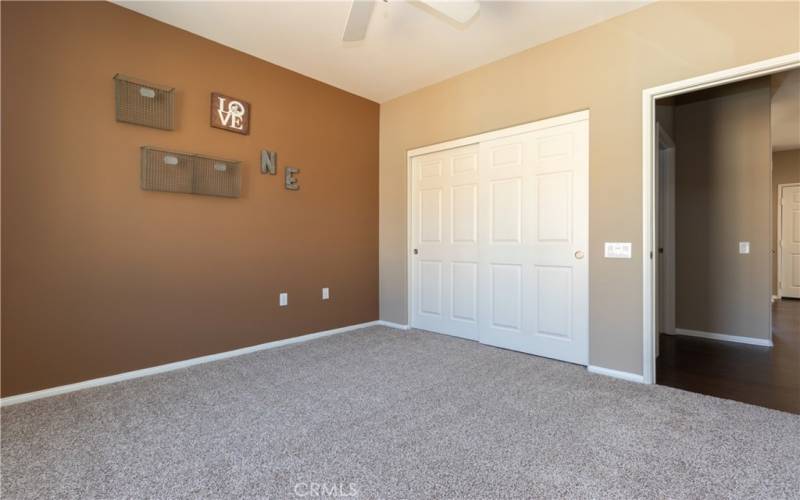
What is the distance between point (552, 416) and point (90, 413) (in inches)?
110

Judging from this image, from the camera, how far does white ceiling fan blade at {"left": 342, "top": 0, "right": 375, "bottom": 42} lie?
2168 mm

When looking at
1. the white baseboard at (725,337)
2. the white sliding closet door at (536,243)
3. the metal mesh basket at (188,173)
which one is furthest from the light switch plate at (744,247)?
the metal mesh basket at (188,173)

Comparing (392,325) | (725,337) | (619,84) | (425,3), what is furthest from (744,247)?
(425,3)

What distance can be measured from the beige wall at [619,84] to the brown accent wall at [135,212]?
2.08m

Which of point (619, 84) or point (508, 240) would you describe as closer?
point (619, 84)

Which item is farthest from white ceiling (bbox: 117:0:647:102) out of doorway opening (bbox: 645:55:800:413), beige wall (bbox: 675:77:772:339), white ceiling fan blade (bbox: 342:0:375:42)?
beige wall (bbox: 675:77:772:339)

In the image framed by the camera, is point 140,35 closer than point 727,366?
Yes

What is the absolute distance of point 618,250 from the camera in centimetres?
301

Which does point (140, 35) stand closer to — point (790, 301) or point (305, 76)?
point (305, 76)

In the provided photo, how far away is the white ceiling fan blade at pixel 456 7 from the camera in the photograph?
2.36 meters

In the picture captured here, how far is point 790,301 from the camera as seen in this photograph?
6938 mm

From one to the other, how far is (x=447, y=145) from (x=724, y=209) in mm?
3159

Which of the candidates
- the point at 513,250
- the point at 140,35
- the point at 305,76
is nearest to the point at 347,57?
the point at 305,76

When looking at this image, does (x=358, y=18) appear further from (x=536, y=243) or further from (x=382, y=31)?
(x=536, y=243)
